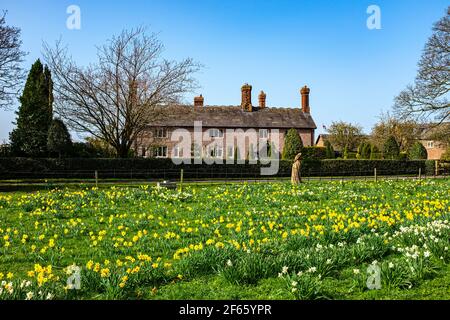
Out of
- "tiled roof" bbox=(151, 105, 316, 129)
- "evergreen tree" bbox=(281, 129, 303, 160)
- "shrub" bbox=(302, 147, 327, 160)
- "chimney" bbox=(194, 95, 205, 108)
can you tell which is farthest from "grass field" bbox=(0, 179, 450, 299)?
"chimney" bbox=(194, 95, 205, 108)

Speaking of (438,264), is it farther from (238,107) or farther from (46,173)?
(238,107)

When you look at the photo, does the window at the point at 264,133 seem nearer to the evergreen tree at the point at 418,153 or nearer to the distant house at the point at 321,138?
the evergreen tree at the point at 418,153

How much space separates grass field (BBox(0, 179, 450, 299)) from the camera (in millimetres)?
4352

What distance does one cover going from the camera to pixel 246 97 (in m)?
57.9

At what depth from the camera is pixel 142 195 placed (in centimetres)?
1364

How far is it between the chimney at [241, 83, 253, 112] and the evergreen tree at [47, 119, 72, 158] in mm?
31181

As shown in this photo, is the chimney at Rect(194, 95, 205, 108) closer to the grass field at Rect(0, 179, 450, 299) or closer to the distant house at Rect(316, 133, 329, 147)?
the distant house at Rect(316, 133, 329, 147)

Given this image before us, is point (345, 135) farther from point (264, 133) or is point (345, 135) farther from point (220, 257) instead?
point (220, 257)

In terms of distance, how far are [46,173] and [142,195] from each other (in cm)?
1793

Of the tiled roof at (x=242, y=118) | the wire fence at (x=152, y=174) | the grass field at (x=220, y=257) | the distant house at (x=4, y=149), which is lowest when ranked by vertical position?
the grass field at (x=220, y=257)

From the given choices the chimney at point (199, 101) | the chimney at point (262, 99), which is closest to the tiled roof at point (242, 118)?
the chimney at point (262, 99)

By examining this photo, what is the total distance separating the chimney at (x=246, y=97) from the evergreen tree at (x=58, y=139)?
31.2 metres

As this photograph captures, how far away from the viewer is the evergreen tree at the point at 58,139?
98.7ft
